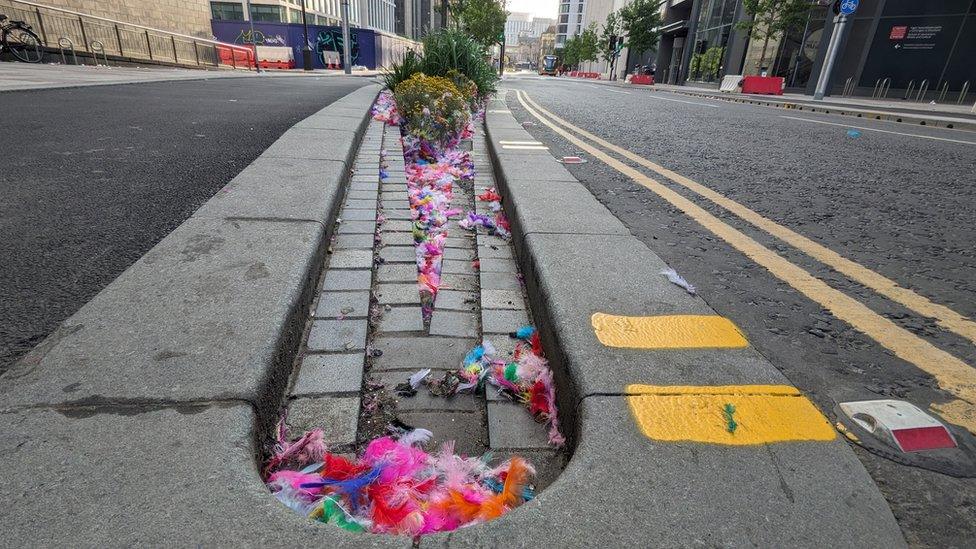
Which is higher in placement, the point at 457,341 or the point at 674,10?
the point at 674,10

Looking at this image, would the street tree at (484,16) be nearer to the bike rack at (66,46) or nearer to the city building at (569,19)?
the bike rack at (66,46)

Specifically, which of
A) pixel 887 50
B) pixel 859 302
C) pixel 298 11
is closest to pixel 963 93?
pixel 887 50

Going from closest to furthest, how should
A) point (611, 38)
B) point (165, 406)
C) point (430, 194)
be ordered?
point (165, 406)
point (430, 194)
point (611, 38)

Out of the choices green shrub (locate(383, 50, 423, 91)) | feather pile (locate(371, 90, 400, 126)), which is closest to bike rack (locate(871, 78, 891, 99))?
feather pile (locate(371, 90, 400, 126))

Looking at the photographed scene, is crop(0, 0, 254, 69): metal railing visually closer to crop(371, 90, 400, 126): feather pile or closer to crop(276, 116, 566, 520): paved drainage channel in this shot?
crop(371, 90, 400, 126): feather pile

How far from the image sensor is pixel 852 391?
1.49 metres

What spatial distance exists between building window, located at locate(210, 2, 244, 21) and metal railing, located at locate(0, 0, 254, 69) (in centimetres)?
2636

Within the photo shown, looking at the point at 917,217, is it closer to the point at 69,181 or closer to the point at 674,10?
the point at 69,181

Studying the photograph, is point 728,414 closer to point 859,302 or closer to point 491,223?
point 859,302

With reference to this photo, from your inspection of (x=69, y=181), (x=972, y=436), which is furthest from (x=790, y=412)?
(x=69, y=181)

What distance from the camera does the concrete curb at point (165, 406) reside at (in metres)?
0.89

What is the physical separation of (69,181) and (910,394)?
13.8 feet

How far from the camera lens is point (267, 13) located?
5012 cm

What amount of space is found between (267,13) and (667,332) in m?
59.3
